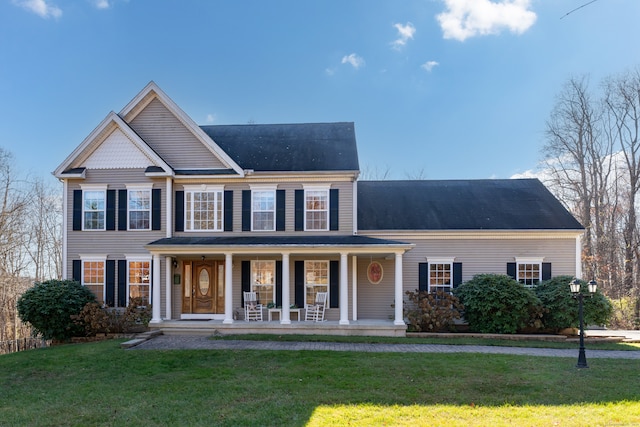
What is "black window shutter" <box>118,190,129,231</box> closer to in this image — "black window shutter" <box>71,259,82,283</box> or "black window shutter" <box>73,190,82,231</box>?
"black window shutter" <box>73,190,82,231</box>

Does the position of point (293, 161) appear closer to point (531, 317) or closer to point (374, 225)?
point (374, 225)

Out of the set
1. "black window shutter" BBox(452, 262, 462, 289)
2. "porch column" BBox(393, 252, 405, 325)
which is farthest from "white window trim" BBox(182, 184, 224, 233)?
"black window shutter" BBox(452, 262, 462, 289)

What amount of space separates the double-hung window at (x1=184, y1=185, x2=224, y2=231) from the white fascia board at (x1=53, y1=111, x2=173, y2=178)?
1.16 metres

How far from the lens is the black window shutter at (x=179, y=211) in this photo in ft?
52.1

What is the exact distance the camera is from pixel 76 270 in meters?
15.6

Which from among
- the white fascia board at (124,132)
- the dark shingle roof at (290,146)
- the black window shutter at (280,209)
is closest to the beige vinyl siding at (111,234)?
the white fascia board at (124,132)

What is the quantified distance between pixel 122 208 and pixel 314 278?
739 cm

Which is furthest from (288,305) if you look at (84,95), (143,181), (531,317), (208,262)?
(84,95)

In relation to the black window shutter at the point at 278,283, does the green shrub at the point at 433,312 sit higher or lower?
lower

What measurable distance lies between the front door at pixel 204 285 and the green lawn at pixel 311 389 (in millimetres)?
4768

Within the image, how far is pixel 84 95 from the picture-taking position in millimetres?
24141

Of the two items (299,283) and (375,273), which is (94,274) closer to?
(299,283)

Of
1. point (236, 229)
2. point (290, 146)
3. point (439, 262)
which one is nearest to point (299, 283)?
point (236, 229)

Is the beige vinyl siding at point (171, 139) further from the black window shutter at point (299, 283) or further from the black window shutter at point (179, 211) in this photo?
the black window shutter at point (299, 283)
